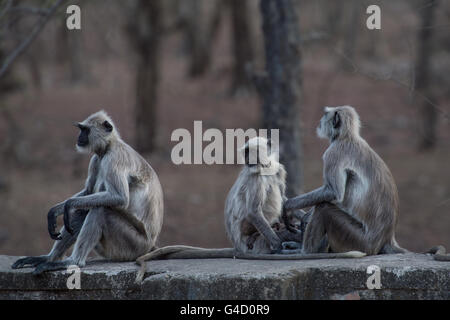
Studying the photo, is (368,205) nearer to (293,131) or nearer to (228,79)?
(293,131)

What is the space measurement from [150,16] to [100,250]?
35.0 ft

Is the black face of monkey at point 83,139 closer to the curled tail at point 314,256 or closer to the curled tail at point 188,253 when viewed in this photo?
the curled tail at point 188,253

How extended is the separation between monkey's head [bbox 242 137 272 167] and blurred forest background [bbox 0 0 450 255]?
122 cm

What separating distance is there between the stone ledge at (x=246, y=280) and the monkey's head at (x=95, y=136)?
0.97 m

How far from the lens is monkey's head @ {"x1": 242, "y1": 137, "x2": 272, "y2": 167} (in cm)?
575

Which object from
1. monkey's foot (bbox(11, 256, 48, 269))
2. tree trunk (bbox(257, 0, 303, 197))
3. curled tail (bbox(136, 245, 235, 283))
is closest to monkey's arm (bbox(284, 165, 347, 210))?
curled tail (bbox(136, 245, 235, 283))

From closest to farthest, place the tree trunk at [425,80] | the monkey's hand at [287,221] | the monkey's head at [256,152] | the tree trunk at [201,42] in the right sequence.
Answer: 1. the monkey's head at [256,152]
2. the monkey's hand at [287,221]
3. the tree trunk at [425,80]
4. the tree trunk at [201,42]

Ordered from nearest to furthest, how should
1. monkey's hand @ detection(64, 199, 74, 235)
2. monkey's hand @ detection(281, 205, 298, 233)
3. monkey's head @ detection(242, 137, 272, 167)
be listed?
monkey's hand @ detection(64, 199, 74, 235) → monkey's head @ detection(242, 137, 272, 167) → monkey's hand @ detection(281, 205, 298, 233)

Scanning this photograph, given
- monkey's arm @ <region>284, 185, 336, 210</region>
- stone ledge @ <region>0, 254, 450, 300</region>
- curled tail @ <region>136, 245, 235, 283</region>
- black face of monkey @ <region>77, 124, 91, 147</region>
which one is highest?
black face of monkey @ <region>77, 124, 91, 147</region>

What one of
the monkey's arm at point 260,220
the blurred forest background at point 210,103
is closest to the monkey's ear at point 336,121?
the blurred forest background at point 210,103

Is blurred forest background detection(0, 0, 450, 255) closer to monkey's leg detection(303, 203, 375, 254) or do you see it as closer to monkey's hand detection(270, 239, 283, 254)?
monkey's leg detection(303, 203, 375, 254)

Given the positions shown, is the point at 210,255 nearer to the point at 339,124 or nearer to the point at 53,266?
the point at 53,266

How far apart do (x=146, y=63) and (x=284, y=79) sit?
732cm

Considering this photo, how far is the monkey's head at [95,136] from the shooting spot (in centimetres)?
564
